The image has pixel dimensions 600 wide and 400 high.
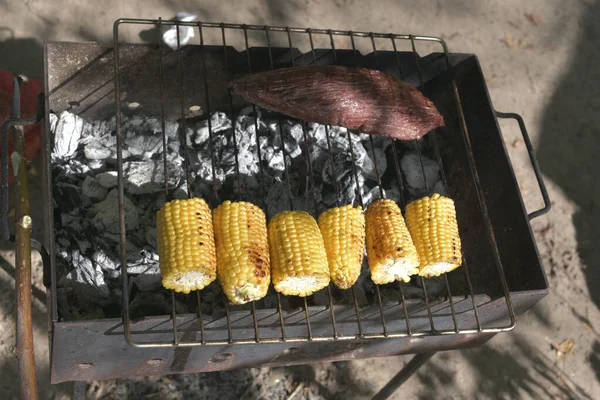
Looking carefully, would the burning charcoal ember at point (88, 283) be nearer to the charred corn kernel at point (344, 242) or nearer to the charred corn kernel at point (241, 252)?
the charred corn kernel at point (241, 252)

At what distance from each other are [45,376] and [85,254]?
1.14 meters

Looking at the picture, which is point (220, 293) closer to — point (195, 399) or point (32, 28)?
point (195, 399)

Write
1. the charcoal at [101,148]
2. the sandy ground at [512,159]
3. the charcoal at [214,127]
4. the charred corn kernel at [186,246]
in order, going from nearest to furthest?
the charred corn kernel at [186,246] → the charcoal at [101,148] → the charcoal at [214,127] → the sandy ground at [512,159]

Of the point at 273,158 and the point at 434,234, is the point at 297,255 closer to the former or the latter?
the point at 434,234

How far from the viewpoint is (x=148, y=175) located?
139 inches

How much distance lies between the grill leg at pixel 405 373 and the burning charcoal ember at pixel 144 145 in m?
1.93

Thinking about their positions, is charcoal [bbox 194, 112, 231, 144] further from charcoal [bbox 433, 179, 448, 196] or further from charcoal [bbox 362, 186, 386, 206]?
charcoal [bbox 433, 179, 448, 196]

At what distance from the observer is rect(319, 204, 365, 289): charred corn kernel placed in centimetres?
290

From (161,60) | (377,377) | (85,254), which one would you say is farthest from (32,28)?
(377,377)

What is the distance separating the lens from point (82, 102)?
140 inches

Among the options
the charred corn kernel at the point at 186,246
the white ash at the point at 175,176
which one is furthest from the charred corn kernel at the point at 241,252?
the white ash at the point at 175,176

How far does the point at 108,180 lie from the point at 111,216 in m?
0.22

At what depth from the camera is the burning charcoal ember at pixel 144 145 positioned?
362cm

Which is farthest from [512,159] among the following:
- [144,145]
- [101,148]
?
[101,148]
